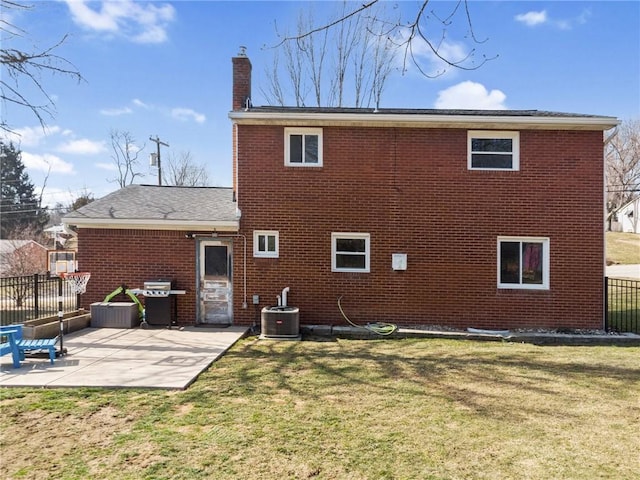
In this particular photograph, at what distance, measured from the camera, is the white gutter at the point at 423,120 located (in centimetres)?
970

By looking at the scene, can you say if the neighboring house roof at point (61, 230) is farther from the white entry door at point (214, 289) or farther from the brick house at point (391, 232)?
the white entry door at point (214, 289)

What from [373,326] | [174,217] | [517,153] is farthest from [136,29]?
[517,153]

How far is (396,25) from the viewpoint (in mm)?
4375

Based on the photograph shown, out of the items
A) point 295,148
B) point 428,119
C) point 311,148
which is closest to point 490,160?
point 428,119

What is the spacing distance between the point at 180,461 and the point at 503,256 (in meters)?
8.96

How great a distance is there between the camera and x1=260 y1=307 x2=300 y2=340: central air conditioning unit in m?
8.97

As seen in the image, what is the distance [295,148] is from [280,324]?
4.44m

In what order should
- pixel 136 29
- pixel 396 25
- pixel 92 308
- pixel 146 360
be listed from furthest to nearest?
1. pixel 92 308
2. pixel 136 29
3. pixel 146 360
4. pixel 396 25

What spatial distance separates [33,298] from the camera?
15.4 metres

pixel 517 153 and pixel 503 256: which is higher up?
pixel 517 153

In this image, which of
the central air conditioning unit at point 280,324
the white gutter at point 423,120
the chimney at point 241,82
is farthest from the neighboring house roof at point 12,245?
the central air conditioning unit at point 280,324

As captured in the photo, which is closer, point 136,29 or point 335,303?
point 136,29

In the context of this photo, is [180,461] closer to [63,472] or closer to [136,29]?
[63,472]

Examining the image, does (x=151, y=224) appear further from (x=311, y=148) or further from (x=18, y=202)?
(x=18, y=202)
